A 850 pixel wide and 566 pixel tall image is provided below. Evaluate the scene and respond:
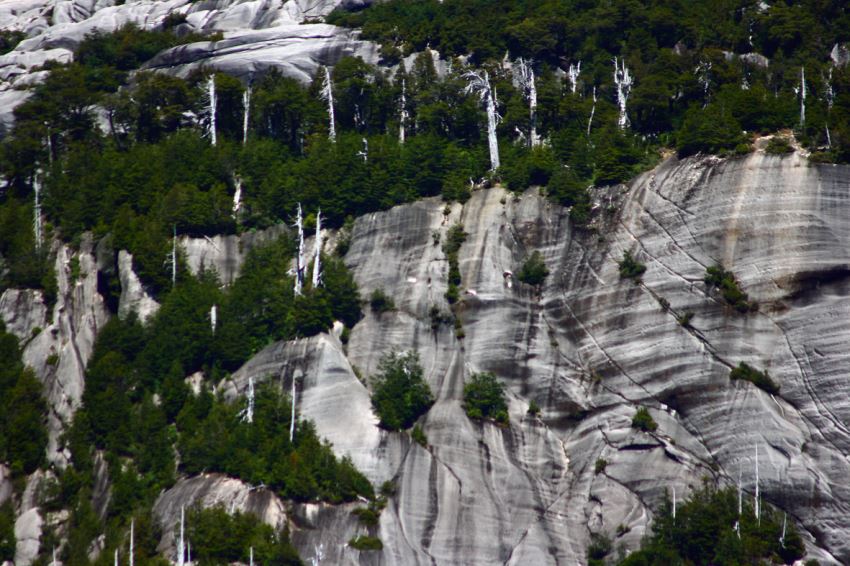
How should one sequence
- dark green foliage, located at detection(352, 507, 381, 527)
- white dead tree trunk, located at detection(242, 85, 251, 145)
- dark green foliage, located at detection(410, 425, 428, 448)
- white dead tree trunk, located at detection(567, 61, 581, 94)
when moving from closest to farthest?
1. dark green foliage, located at detection(352, 507, 381, 527)
2. dark green foliage, located at detection(410, 425, 428, 448)
3. white dead tree trunk, located at detection(567, 61, 581, 94)
4. white dead tree trunk, located at detection(242, 85, 251, 145)

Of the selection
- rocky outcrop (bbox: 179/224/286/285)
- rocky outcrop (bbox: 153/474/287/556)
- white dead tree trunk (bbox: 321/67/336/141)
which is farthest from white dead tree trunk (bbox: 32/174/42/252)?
rocky outcrop (bbox: 153/474/287/556)

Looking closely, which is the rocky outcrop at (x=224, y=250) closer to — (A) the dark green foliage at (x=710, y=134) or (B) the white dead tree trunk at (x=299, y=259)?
(B) the white dead tree trunk at (x=299, y=259)

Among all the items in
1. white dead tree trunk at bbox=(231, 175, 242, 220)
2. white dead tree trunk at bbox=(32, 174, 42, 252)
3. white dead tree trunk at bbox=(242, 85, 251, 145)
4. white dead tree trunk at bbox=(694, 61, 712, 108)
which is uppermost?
white dead tree trunk at bbox=(694, 61, 712, 108)

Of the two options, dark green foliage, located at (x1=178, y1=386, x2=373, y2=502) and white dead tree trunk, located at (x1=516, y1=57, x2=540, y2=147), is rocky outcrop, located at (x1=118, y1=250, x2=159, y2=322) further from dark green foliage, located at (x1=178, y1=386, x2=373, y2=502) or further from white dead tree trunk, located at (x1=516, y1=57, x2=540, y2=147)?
white dead tree trunk, located at (x1=516, y1=57, x2=540, y2=147)

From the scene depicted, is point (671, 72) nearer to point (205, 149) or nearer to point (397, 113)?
point (397, 113)

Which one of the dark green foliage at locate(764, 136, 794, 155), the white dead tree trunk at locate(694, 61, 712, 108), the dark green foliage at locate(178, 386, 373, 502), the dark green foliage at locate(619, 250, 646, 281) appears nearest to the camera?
the dark green foliage at locate(178, 386, 373, 502)

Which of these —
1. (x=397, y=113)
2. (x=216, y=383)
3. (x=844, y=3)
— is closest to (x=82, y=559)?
(x=216, y=383)

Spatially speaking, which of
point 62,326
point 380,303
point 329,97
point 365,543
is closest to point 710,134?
point 380,303

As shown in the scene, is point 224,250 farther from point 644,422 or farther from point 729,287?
point 729,287
